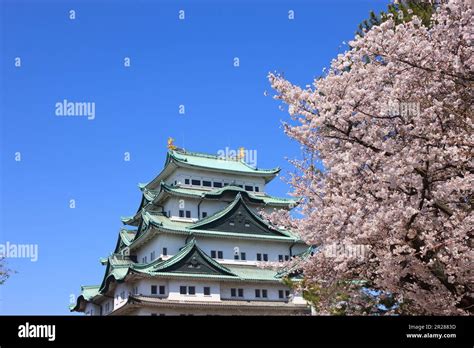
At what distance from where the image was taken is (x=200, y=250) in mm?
49594

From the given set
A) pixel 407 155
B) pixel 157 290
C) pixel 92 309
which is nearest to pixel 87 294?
pixel 92 309

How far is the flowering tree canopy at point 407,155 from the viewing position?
12617mm

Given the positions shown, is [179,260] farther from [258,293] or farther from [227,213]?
[258,293]

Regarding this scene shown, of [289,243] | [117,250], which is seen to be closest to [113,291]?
[117,250]

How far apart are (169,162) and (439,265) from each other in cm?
4636

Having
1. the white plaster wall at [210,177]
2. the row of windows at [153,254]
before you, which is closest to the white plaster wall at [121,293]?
the row of windows at [153,254]

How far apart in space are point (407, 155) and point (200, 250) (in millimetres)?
38121

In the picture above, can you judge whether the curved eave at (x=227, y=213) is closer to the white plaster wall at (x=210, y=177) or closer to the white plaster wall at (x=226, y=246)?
the white plaster wall at (x=226, y=246)

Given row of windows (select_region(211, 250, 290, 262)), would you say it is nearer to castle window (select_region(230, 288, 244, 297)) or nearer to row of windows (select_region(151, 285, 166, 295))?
castle window (select_region(230, 288, 244, 297))

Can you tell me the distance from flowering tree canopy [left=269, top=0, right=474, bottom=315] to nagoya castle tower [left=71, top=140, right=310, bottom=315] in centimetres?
3349

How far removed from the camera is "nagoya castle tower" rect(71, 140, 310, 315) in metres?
48.4

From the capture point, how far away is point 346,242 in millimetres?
13727

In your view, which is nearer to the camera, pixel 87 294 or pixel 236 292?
pixel 236 292
